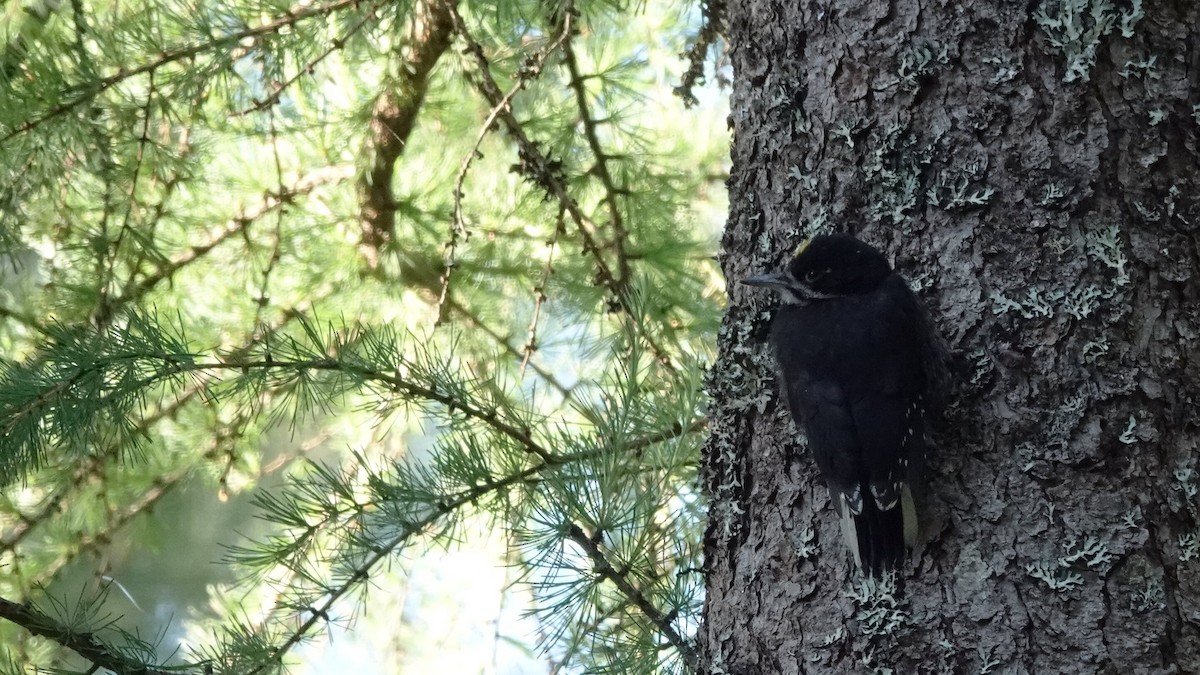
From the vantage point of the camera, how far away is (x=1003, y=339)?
72.7 inches

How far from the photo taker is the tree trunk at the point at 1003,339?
1.71 meters

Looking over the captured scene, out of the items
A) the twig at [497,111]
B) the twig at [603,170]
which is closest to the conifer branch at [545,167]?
the twig at [497,111]

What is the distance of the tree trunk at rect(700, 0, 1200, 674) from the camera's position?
1714 millimetres

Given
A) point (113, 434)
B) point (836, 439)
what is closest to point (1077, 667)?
point (836, 439)

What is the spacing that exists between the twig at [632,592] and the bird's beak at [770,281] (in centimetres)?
55

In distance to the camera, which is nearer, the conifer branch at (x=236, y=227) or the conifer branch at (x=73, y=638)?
the conifer branch at (x=73, y=638)

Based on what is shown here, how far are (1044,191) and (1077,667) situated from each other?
0.77m

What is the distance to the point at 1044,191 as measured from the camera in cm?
188

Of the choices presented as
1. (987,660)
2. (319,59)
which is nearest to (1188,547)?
(987,660)

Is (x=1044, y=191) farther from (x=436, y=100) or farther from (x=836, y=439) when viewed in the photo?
(x=436, y=100)

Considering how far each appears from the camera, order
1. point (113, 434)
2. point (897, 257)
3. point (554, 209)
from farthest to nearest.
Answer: point (554, 209) → point (113, 434) → point (897, 257)

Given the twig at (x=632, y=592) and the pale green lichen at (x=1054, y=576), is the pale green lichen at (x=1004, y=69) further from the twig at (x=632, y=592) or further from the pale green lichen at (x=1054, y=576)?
the twig at (x=632, y=592)

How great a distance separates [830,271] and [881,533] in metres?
0.48

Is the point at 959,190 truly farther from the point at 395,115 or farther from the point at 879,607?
the point at 395,115
